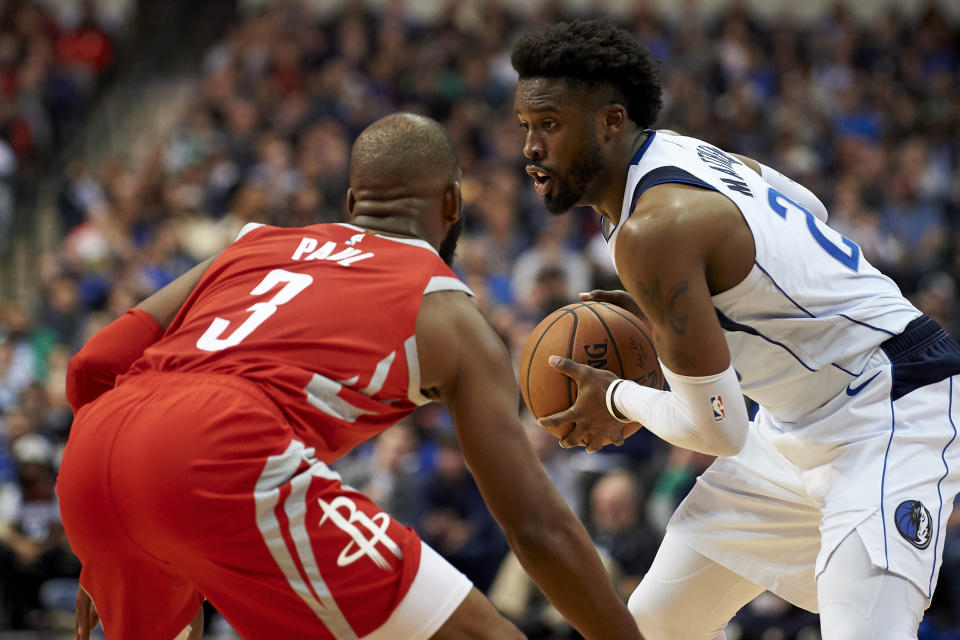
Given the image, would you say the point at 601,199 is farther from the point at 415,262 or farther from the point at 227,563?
the point at 227,563

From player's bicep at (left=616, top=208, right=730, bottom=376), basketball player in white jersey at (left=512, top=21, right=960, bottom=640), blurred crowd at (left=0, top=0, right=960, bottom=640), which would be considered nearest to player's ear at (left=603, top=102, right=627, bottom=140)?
basketball player in white jersey at (left=512, top=21, right=960, bottom=640)

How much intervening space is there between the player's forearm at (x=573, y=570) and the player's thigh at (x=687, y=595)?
42.5 inches

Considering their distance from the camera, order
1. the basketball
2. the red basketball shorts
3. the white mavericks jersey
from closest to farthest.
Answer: the red basketball shorts < the white mavericks jersey < the basketball

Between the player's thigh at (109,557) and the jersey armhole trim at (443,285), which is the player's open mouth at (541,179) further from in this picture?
the player's thigh at (109,557)

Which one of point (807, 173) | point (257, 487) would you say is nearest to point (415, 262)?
point (257, 487)

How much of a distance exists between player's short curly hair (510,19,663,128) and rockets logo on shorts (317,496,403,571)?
1.57m

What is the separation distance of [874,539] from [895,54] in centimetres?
1224

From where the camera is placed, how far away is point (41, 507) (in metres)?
7.92

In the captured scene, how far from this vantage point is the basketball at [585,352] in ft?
12.2

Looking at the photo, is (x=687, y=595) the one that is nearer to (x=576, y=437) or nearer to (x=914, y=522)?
(x=576, y=437)

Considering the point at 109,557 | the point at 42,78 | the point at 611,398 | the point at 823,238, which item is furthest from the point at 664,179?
the point at 42,78

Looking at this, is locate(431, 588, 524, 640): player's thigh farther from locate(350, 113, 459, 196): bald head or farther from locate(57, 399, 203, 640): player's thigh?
locate(350, 113, 459, 196): bald head

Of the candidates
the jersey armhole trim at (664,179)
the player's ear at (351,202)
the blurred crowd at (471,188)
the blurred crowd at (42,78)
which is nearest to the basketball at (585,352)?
the jersey armhole trim at (664,179)

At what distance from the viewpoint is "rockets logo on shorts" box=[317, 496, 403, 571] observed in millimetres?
2609
